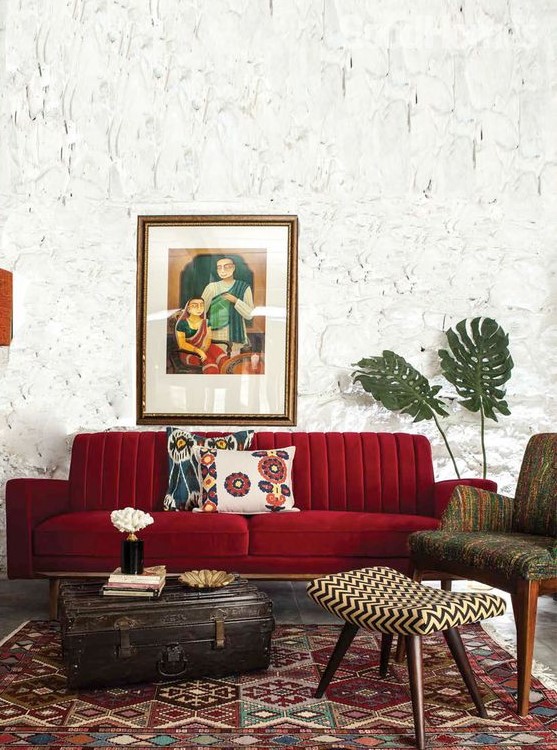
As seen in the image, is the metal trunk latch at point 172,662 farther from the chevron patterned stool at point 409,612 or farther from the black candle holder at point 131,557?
the chevron patterned stool at point 409,612

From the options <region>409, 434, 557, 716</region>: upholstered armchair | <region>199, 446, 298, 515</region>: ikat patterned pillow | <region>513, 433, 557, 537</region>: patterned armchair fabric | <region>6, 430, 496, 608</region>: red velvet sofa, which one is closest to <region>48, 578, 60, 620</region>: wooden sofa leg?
<region>6, 430, 496, 608</region>: red velvet sofa

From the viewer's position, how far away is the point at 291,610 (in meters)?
4.31

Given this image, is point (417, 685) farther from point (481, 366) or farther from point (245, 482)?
point (481, 366)

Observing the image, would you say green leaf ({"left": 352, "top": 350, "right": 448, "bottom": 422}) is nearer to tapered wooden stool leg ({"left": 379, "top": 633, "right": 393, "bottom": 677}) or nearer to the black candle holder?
tapered wooden stool leg ({"left": 379, "top": 633, "right": 393, "bottom": 677})

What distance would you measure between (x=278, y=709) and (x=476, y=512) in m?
1.39

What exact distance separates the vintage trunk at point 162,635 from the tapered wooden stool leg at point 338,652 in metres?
0.32

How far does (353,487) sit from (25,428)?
2041mm

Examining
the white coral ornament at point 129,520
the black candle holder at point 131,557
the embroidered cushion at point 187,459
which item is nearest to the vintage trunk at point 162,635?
the black candle holder at point 131,557

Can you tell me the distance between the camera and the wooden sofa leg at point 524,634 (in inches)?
108

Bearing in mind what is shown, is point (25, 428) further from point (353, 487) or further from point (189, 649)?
point (189, 649)

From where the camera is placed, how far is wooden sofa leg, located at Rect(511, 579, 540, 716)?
9.02ft

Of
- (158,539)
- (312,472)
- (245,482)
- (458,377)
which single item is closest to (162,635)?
(158,539)

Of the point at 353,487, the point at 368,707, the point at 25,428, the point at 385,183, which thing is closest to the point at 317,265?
the point at 385,183

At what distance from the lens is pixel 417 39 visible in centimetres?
529
